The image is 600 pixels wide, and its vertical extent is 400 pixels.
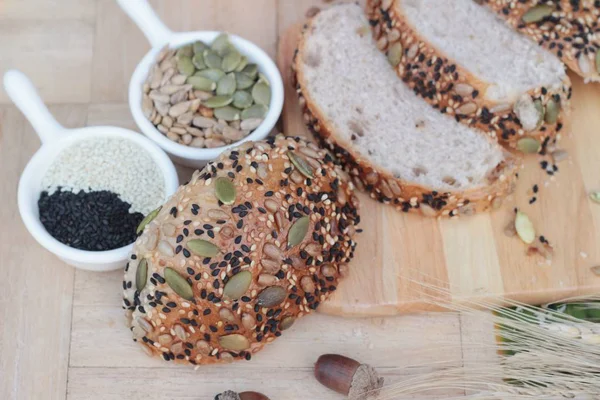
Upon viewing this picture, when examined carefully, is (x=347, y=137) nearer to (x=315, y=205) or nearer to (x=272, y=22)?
(x=315, y=205)

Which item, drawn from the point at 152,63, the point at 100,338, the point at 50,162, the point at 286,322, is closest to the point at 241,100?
the point at 152,63

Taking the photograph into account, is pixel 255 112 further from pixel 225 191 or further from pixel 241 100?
pixel 225 191

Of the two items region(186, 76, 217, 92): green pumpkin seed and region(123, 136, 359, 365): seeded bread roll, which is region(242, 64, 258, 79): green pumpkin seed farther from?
region(123, 136, 359, 365): seeded bread roll

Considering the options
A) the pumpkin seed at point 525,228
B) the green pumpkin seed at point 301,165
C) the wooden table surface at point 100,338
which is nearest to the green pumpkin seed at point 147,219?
the wooden table surface at point 100,338

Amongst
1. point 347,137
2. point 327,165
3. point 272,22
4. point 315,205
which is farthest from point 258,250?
point 272,22

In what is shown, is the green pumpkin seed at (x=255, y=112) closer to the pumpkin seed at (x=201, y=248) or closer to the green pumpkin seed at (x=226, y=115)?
the green pumpkin seed at (x=226, y=115)
